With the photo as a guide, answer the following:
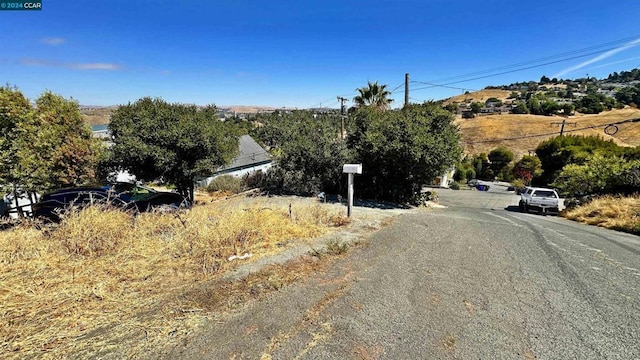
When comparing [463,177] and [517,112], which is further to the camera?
[517,112]

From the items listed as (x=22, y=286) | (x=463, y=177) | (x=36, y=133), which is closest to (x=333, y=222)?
(x=22, y=286)

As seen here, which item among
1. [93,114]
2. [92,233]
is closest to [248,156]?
[93,114]

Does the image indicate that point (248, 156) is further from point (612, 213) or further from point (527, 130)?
point (527, 130)

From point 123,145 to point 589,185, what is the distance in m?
22.3

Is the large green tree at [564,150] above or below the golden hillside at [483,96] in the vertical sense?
below

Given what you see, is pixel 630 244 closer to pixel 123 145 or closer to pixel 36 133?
pixel 123 145

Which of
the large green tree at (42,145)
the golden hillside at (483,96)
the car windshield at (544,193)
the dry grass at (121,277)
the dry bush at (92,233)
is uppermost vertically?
the golden hillside at (483,96)

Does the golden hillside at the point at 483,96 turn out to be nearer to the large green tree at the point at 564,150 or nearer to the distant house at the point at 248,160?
the large green tree at the point at 564,150

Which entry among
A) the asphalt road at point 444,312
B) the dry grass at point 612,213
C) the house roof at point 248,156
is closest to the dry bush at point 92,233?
the asphalt road at point 444,312

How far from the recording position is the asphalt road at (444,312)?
2920mm

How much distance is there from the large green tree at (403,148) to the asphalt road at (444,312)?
8.03 metres

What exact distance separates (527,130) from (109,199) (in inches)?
3063

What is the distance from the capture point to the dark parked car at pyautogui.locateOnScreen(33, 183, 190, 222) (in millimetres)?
7985

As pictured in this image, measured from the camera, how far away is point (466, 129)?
237ft
